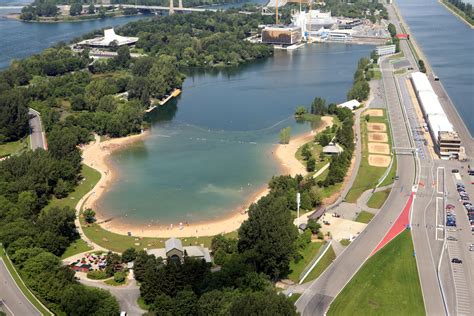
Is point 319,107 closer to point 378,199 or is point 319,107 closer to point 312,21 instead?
point 378,199

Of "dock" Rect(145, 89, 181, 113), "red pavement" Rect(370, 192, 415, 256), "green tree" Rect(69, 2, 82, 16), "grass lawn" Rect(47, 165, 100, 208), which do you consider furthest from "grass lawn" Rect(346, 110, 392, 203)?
"green tree" Rect(69, 2, 82, 16)

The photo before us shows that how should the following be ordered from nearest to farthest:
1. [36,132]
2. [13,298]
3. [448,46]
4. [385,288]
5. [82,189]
A: [13,298] < [385,288] < [82,189] < [36,132] < [448,46]

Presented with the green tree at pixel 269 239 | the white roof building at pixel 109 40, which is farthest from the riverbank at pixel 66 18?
the green tree at pixel 269 239

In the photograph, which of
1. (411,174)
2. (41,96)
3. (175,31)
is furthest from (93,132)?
(175,31)

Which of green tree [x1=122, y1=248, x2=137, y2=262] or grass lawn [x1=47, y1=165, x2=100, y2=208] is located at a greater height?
green tree [x1=122, y1=248, x2=137, y2=262]

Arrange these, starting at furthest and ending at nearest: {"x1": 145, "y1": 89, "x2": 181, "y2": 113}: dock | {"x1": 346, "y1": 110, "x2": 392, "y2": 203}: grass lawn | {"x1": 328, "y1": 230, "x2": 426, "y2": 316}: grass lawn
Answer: {"x1": 145, "y1": 89, "x2": 181, "y2": 113}: dock → {"x1": 346, "y1": 110, "x2": 392, "y2": 203}: grass lawn → {"x1": 328, "y1": 230, "x2": 426, "y2": 316}: grass lawn

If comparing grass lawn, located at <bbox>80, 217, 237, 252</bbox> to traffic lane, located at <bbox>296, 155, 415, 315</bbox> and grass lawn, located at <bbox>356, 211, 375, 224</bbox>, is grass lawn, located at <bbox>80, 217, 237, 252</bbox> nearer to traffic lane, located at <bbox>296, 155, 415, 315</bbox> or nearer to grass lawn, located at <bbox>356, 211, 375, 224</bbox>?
traffic lane, located at <bbox>296, 155, 415, 315</bbox>

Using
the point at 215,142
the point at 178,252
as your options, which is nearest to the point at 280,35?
the point at 215,142

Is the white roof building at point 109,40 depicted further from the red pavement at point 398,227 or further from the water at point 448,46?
the red pavement at point 398,227
